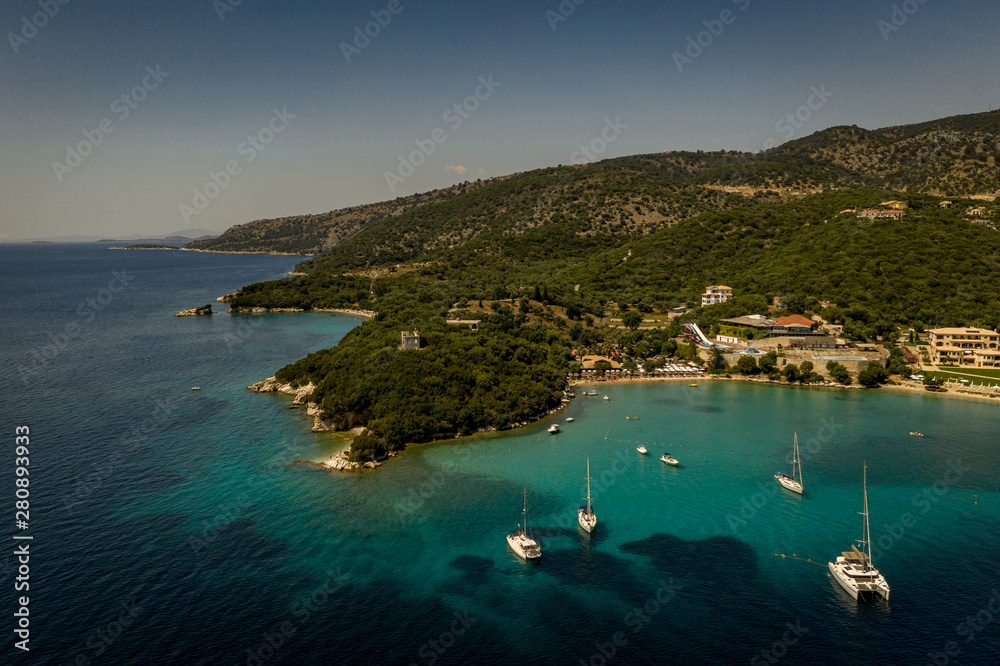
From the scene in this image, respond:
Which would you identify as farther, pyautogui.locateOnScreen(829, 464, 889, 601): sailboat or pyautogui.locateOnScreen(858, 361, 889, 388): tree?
pyautogui.locateOnScreen(858, 361, 889, 388): tree

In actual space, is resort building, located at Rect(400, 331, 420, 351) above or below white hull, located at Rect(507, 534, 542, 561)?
above

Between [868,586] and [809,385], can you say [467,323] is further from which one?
[868,586]

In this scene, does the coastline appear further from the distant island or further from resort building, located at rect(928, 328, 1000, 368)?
resort building, located at rect(928, 328, 1000, 368)

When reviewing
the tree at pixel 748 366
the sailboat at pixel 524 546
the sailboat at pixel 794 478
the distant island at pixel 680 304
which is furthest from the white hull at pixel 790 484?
the tree at pixel 748 366

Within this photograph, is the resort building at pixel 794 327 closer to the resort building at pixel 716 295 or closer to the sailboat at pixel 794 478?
the resort building at pixel 716 295

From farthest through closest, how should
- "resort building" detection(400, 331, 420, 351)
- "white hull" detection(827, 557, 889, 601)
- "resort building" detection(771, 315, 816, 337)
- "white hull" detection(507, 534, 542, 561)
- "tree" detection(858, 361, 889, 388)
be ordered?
"resort building" detection(771, 315, 816, 337)
"tree" detection(858, 361, 889, 388)
"resort building" detection(400, 331, 420, 351)
"white hull" detection(507, 534, 542, 561)
"white hull" detection(827, 557, 889, 601)

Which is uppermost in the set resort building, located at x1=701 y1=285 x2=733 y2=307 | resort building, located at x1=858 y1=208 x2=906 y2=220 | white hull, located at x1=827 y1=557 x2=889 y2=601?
resort building, located at x1=858 y1=208 x2=906 y2=220

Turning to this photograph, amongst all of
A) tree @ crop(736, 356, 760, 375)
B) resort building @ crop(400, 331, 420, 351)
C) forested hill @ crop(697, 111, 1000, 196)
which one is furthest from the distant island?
forested hill @ crop(697, 111, 1000, 196)
